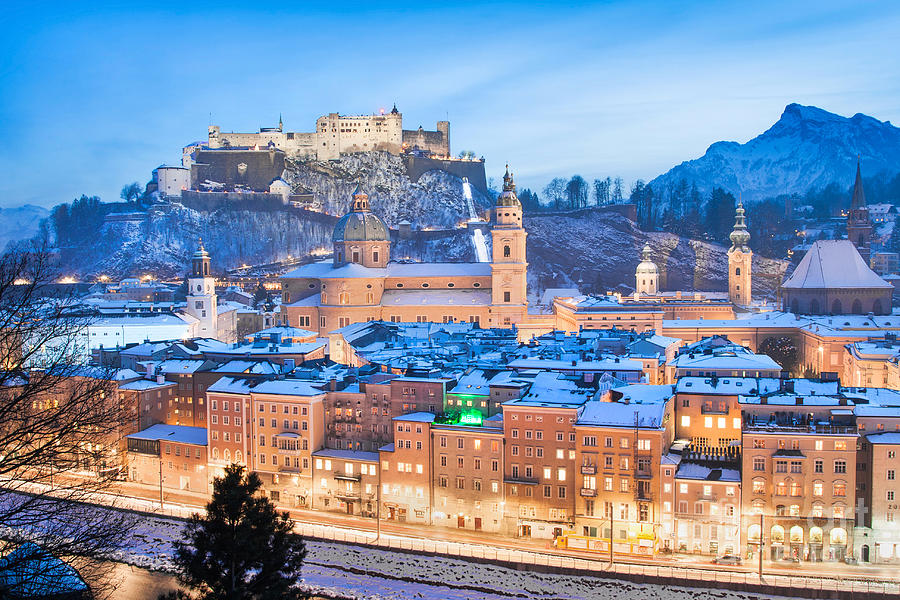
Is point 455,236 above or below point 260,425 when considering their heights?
above

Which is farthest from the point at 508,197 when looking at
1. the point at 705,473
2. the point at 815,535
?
the point at 815,535

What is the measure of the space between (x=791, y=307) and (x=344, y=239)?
3461 centimetres

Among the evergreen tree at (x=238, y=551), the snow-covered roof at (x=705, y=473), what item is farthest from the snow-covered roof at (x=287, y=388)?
the evergreen tree at (x=238, y=551)

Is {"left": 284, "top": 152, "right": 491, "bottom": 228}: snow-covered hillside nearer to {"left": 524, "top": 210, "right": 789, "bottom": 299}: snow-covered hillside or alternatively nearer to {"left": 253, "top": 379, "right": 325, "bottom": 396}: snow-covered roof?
{"left": 524, "top": 210, "right": 789, "bottom": 299}: snow-covered hillside

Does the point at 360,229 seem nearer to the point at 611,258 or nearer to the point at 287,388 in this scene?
the point at 287,388

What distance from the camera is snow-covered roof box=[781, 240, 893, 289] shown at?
63.4 meters

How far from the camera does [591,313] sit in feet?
205

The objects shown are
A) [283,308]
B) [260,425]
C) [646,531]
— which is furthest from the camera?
[283,308]

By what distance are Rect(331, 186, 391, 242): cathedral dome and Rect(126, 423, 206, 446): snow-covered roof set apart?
30539mm

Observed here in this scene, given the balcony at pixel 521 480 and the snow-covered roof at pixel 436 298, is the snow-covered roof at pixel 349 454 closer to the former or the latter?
the balcony at pixel 521 480

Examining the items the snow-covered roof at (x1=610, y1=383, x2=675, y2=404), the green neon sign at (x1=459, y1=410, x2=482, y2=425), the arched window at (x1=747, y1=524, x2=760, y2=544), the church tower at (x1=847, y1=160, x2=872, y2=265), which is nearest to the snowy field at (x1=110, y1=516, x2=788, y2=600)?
the arched window at (x1=747, y1=524, x2=760, y2=544)

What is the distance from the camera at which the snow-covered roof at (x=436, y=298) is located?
210 feet

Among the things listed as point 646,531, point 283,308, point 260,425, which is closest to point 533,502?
point 646,531

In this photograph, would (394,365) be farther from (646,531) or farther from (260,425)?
(646,531)
